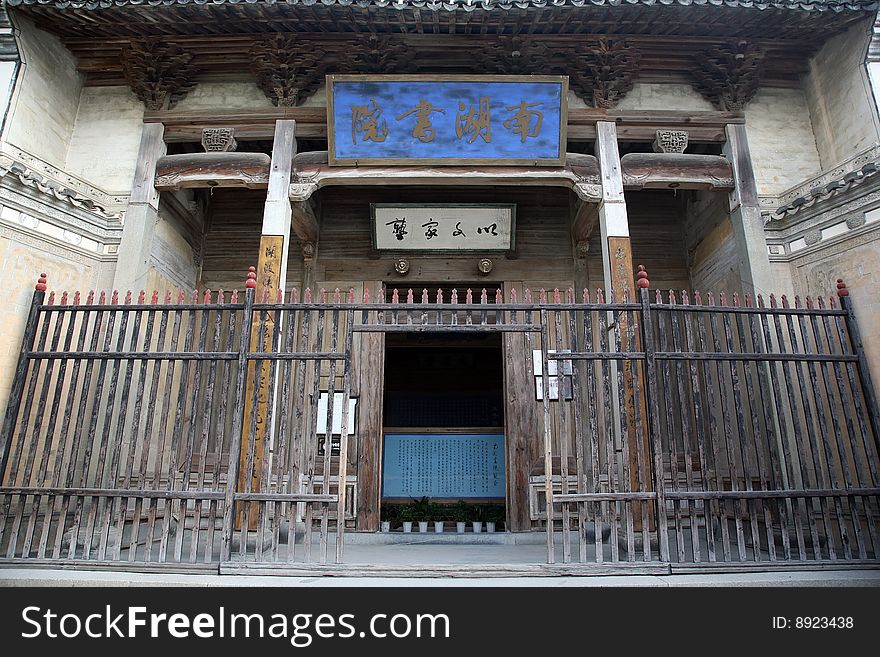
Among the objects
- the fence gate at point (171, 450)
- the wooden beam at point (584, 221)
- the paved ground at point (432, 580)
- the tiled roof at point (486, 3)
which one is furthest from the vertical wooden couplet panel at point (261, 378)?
the wooden beam at point (584, 221)

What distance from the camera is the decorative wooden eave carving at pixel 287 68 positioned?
6.90m

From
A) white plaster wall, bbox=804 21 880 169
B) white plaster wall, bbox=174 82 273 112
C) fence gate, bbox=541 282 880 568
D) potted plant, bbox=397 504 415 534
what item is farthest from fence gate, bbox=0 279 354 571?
white plaster wall, bbox=804 21 880 169

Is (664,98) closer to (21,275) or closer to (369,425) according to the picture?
(369,425)

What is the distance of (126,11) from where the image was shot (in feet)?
20.9

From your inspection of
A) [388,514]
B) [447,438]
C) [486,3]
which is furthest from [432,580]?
[486,3]

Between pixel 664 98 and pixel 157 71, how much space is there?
21.9ft

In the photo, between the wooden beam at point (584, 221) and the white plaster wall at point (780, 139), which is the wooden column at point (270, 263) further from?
the white plaster wall at point (780, 139)

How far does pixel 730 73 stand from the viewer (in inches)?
279

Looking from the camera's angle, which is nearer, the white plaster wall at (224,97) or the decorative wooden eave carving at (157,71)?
the decorative wooden eave carving at (157,71)

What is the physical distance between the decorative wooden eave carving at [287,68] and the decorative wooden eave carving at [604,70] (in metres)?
3.28

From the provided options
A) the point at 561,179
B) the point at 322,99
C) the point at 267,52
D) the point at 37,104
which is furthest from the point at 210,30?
the point at 561,179

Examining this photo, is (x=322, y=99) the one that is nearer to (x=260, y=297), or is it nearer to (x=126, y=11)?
(x=126, y=11)

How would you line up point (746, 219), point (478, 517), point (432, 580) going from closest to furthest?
point (432, 580) → point (746, 219) → point (478, 517)

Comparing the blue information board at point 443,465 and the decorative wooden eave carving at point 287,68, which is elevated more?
the decorative wooden eave carving at point 287,68
